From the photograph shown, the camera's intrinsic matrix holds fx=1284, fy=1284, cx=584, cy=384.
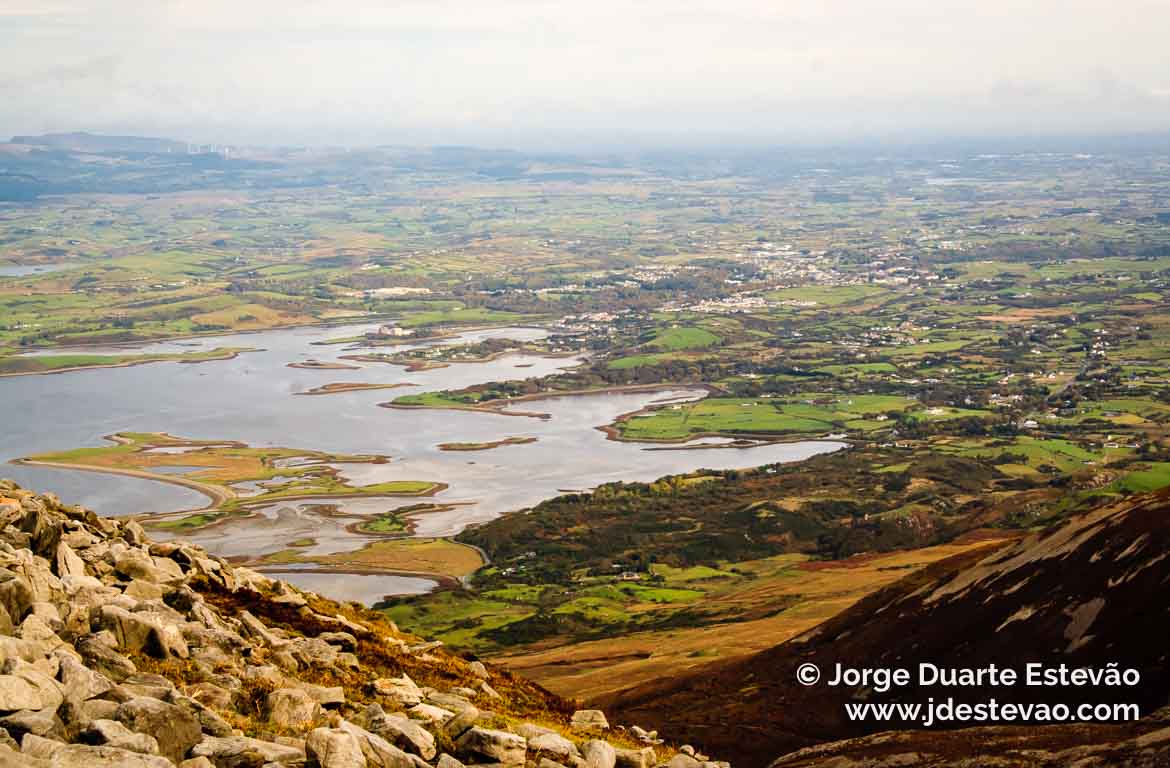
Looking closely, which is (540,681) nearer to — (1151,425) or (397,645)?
(397,645)

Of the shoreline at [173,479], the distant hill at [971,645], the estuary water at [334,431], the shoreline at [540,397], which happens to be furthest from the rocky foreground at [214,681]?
the shoreline at [540,397]

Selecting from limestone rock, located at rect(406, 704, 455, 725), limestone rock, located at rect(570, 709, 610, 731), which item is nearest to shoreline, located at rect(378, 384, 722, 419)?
limestone rock, located at rect(570, 709, 610, 731)

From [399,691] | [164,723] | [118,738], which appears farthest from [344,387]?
[118,738]

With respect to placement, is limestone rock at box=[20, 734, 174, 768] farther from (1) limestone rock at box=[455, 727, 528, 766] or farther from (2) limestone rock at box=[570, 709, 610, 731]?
(2) limestone rock at box=[570, 709, 610, 731]

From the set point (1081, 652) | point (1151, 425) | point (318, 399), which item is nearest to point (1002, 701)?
point (1081, 652)

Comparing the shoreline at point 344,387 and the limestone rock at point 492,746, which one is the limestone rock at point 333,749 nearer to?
the limestone rock at point 492,746
